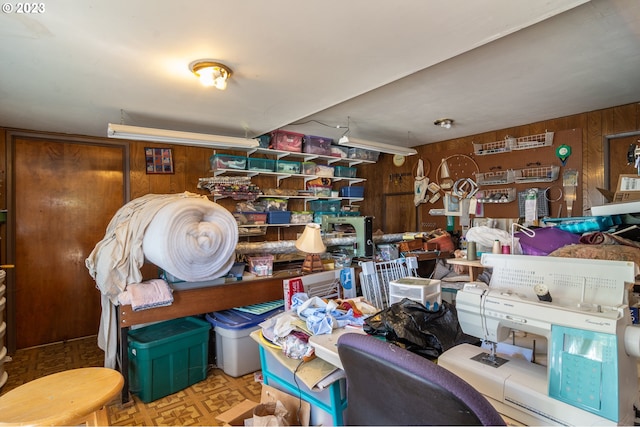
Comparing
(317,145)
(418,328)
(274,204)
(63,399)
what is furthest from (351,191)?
(63,399)

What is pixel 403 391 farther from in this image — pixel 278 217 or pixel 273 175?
pixel 273 175

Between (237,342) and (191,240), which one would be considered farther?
(237,342)

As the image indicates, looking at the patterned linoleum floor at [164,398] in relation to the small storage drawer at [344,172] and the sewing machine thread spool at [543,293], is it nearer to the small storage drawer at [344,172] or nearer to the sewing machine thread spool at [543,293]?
the sewing machine thread spool at [543,293]

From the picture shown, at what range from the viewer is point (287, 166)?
174 inches

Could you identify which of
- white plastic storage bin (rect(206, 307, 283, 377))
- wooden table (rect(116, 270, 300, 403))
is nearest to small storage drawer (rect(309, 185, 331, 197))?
wooden table (rect(116, 270, 300, 403))

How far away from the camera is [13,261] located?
11.6ft

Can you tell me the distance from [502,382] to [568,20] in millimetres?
1880

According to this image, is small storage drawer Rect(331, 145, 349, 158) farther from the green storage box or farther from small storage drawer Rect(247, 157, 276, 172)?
the green storage box

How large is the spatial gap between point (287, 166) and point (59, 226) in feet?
8.80

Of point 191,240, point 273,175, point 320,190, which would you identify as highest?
point 273,175

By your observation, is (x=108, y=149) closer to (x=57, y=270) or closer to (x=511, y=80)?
(x=57, y=270)

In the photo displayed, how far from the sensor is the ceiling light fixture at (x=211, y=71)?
2.08m

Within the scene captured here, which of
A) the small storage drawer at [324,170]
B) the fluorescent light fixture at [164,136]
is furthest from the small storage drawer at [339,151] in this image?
the fluorescent light fixture at [164,136]

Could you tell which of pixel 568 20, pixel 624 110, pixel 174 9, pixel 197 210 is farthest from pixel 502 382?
pixel 624 110
